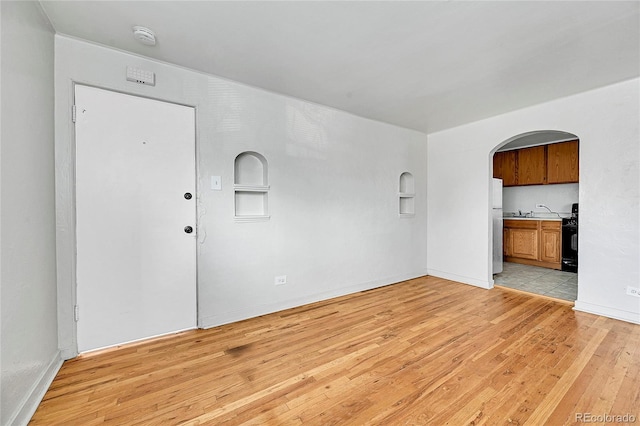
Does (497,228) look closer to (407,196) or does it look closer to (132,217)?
(407,196)

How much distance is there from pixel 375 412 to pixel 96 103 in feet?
9.54

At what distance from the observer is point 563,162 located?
188 inches

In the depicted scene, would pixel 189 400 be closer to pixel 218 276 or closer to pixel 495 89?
pixel 218 276

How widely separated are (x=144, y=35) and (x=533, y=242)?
6375 millimetres

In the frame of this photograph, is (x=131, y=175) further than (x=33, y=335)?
Yes

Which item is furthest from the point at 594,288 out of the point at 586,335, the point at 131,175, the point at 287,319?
the point at 131,175

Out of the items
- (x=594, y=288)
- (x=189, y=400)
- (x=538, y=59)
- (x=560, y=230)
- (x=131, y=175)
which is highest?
(x=538, y=59)

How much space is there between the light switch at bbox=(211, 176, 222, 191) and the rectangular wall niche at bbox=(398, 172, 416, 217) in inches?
113

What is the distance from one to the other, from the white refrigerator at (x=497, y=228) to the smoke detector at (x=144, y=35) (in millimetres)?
4965

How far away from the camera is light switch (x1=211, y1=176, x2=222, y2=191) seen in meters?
2.55

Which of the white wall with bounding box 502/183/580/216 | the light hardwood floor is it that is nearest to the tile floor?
the light hardwood floor

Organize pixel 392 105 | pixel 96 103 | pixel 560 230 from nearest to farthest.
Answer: pixel 96 103, pixel 392 105, pixel 560 230

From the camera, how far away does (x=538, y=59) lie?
2244 mm

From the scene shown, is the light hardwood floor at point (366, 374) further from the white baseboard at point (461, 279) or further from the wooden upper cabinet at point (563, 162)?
the wooden upper cabinet at point (563, 162)
